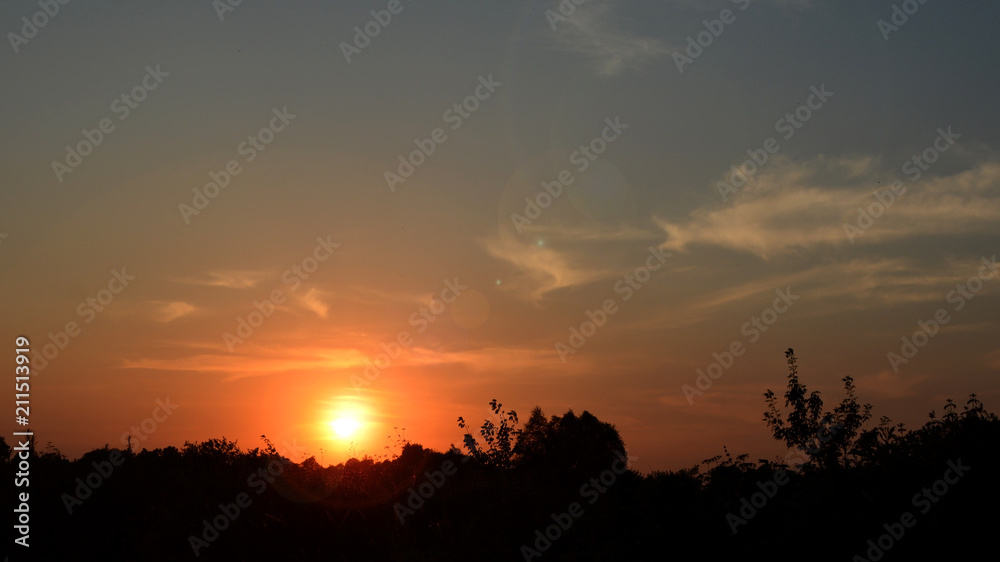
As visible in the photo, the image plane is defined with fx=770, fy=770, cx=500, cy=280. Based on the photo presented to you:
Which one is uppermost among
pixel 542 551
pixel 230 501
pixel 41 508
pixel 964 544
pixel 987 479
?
pixel 41 508

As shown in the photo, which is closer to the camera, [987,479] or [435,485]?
[987,479]

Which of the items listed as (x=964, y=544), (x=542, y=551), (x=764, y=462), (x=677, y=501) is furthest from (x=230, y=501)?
(x=964, y=544)

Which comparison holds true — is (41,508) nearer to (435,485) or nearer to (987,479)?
(435,485)

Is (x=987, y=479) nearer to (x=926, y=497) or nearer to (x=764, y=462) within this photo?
(x=926, y=497)

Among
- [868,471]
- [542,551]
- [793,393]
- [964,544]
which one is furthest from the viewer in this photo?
[793,393]

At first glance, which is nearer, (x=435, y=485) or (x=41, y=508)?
(x=435, y=485)

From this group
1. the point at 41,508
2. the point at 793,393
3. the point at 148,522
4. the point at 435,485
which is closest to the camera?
the point at 435,485

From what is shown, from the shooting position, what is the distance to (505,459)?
37031 millimetres

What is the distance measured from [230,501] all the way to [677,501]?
655 inches

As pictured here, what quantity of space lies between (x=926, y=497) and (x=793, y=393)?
65.3ft

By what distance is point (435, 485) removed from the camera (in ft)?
87.7

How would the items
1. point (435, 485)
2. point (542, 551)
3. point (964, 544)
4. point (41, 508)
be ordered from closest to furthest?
point (964, 544) < point (542, 551) < point (435, 485) < point (41, 508)

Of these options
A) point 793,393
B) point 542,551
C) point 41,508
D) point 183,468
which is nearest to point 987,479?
point 542,551

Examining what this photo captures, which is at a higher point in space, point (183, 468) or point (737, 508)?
point (183, 468)
